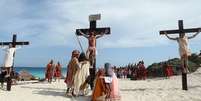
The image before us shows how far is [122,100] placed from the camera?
16125mm

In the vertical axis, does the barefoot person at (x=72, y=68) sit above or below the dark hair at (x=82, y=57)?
below

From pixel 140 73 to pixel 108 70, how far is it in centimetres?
1657

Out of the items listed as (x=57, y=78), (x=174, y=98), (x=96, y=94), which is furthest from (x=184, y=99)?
(x=57, y=78)

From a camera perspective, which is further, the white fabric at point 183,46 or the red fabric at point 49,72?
the red fabric at point 49,72

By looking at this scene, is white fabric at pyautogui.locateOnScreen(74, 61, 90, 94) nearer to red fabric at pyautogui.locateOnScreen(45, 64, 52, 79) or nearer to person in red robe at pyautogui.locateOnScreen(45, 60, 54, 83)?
person in red robe at pyautogui.locateOnScreen(45, 60, 54, 83)

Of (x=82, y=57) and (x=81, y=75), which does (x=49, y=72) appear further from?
(x=81, y=75)

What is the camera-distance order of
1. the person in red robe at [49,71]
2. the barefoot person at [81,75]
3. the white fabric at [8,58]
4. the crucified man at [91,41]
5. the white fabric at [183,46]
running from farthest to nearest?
the person in red robe at [49,71]
the white fabric at [8,58]
the white fabric at [183,46]
the crucified man at [91,41]
the barefoot person at [81,75]

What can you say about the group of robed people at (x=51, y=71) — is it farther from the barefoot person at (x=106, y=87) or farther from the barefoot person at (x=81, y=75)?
the barefoot person at (x=106, y=87)

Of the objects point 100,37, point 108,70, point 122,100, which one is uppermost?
point 100,37

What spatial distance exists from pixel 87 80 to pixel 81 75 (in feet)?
1.21

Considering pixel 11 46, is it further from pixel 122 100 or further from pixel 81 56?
pixel 122 100

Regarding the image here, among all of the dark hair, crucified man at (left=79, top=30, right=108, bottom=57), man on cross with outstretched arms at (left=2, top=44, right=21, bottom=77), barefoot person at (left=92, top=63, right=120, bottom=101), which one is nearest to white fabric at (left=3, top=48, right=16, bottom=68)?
man on cross with outstretched arms at (left=2, top=44, right=21, bottom=77)

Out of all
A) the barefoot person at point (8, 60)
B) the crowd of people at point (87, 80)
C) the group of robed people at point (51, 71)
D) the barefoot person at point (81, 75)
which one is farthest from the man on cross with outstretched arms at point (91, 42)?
the group of robed people at point (51, 71)

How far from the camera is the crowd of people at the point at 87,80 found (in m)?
15.1
